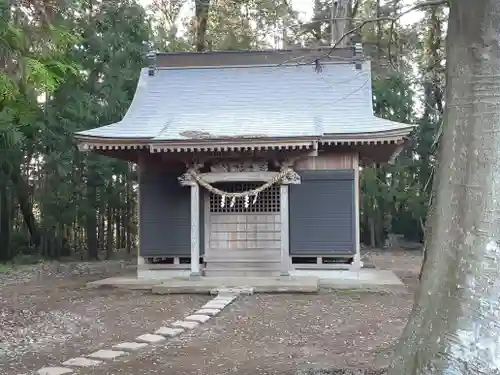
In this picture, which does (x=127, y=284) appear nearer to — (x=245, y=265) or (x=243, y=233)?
(x=245, y=265)

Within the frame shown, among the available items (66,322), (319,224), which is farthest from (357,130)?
(66,322)

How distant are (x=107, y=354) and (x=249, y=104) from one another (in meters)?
7.64

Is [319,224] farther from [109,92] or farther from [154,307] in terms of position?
[109,92]

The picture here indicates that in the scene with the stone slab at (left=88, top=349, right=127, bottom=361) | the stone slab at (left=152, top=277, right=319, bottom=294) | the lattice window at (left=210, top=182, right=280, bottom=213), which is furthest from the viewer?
the lattice window at (left=210, top=182, right=280, bottom=213)

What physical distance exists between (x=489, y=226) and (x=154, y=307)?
235 inches

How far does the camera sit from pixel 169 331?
6410 millimetres

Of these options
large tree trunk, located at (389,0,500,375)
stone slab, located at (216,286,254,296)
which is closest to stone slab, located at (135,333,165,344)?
stone slab, located at (216,286,254,296)

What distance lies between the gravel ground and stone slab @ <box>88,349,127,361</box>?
0.30 meters

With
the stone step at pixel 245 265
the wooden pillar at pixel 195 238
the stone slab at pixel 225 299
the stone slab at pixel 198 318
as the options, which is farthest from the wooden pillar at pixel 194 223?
the stone slab at pixel 198 318

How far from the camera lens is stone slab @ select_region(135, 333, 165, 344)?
5.96 metres

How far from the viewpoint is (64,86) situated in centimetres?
1677

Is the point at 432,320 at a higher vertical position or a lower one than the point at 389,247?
higher

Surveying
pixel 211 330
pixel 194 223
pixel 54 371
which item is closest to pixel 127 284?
pixel 194 223

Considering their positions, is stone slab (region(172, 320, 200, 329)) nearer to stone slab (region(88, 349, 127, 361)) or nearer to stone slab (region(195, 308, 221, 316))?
stone slab (region(195, 308, 221, 316))
